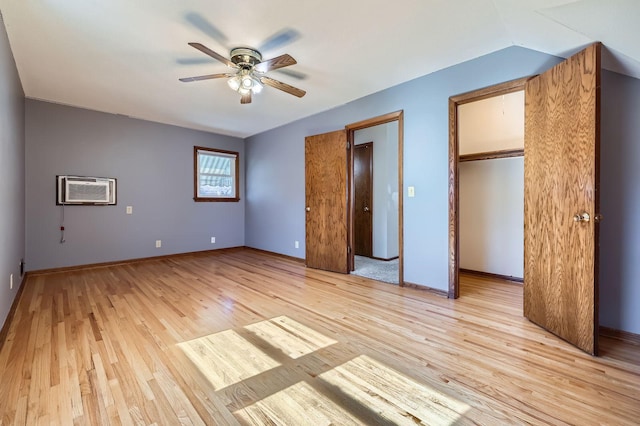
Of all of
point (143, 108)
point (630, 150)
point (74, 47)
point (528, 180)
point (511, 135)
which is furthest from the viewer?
point (143, 108)

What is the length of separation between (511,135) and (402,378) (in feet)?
10.9

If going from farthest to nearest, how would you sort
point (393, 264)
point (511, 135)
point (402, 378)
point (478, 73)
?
point (393, 264), point (511, 135), point (478, 73), point (402, 378)

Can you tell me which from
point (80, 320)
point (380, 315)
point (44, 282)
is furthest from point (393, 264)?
point (44, 282)

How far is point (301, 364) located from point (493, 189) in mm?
3318

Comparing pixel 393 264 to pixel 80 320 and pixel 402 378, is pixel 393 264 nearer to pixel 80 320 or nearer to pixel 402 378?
pixel 402 378

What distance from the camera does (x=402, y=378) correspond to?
1554mm

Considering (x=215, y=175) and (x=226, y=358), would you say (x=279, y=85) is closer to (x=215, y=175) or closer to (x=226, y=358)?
(x=226, y=358)

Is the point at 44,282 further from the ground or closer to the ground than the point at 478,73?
closer to the ground

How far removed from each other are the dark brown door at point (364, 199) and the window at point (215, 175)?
260 cm

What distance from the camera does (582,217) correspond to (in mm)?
1815

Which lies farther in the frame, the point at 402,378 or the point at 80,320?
the point at 80,320

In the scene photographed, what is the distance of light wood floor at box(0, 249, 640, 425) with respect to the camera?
1.31 m

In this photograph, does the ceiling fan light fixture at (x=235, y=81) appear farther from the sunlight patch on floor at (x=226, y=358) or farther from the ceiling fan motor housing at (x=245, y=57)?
the sunlight patch on floor at (x=226, y=358)

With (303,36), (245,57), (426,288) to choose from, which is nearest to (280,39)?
(303,36)
